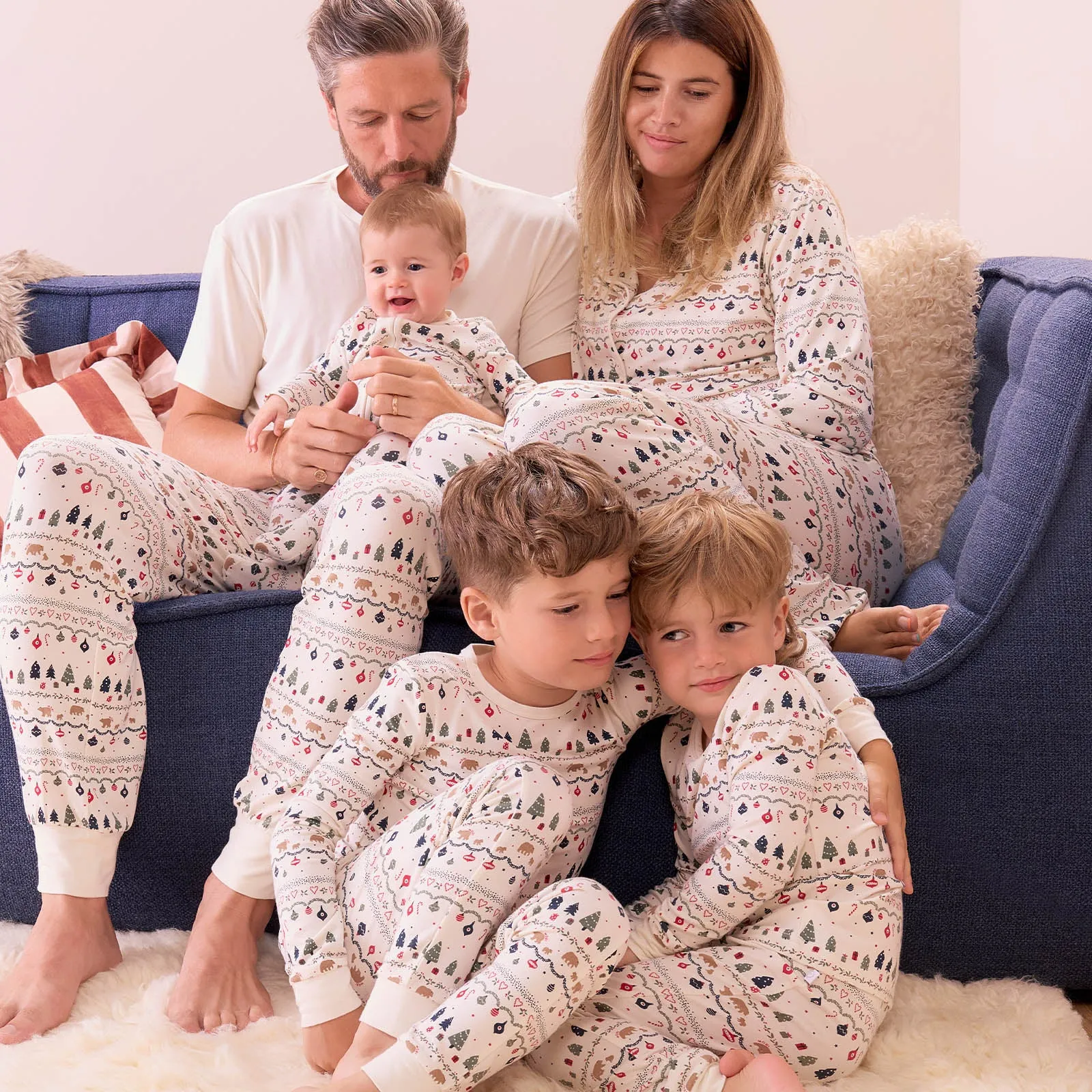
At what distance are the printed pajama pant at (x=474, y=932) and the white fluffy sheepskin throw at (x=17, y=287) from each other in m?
1.38

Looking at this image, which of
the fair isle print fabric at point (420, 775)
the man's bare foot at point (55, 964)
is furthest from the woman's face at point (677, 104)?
the man's bare foot at point (55, 964)

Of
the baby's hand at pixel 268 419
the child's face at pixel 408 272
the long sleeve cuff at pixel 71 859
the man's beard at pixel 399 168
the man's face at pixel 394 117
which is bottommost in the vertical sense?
the long sleeve cuff at pixel 71 859

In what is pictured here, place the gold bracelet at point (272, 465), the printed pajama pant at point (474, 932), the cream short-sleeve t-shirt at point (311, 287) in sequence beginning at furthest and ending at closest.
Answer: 1. the cream short-sleeve t-shirt at point (311, 287)
2. the gold bracelet at point (272, 465)
3. the printed pajama pant at point (474, 932)

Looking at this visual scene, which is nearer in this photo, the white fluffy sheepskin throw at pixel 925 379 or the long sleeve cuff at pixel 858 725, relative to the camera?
the long sleeve cuff at pixel 858 725

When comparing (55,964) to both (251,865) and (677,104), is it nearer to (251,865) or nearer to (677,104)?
(251,865)

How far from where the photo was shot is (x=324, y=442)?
4.85 feet

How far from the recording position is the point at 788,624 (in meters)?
1.24

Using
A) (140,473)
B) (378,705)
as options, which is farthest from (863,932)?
(140,473)

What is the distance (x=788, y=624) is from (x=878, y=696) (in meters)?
0.11

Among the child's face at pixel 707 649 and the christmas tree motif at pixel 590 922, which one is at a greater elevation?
the child's face at pixel 707 649

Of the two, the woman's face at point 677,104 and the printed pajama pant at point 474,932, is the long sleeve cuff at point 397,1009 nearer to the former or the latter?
the printed pajama pant at point 474,932

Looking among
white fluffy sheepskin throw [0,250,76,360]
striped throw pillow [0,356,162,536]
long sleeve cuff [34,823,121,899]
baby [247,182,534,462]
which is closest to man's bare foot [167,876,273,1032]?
long sleeve cuff [34,823,121,899]

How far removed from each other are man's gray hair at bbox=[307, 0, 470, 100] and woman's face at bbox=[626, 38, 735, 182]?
0.91 feet

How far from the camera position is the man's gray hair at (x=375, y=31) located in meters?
1.65
